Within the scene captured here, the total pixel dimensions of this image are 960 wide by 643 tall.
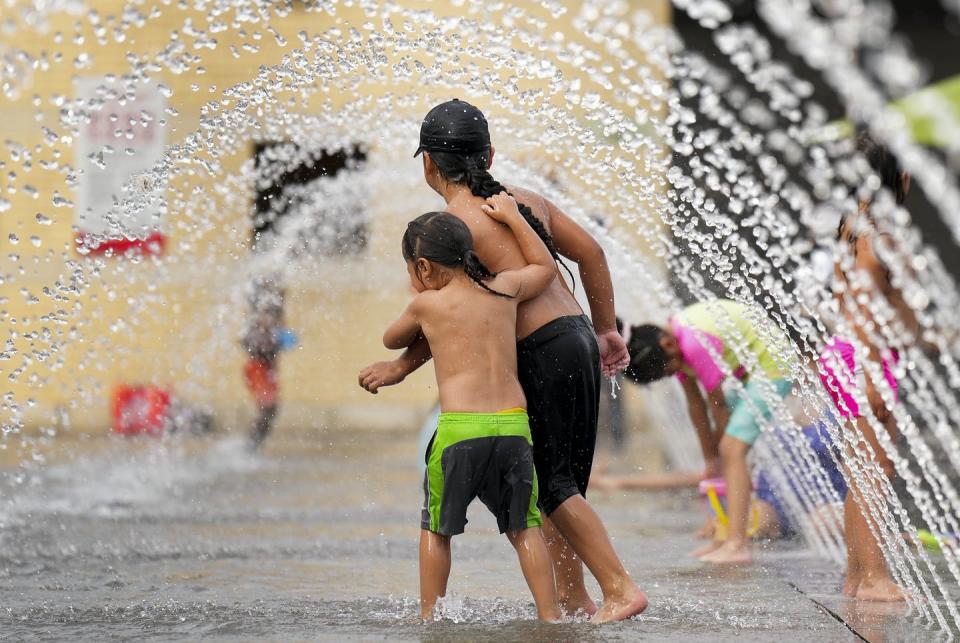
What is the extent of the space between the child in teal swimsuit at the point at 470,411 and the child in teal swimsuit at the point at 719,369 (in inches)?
71.3

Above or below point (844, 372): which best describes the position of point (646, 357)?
above

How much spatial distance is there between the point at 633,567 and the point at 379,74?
7.33ft

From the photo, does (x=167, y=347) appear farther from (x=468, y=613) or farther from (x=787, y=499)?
(x=468, y=613)

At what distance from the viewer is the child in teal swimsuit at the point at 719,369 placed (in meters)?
5.16

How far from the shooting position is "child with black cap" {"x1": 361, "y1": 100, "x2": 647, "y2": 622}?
3.50 m

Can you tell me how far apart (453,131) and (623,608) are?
133cm

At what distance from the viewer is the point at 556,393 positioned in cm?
359

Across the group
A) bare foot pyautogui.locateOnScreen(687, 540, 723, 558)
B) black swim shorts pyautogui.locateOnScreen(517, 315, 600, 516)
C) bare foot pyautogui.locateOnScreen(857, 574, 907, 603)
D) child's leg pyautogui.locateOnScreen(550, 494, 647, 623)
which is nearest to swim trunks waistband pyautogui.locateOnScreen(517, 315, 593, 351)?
black swim shorts pyautogui.locateOnScreen(517, 315, 600, 516)

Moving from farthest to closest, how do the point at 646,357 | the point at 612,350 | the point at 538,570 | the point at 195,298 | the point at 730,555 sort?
the point at 195,298 < the point at 646,357 < the point at 730,555 < the point at 612,350 < the point at 538,570

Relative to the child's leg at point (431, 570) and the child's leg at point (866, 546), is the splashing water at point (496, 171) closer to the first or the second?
the child's leg at point (866, 546)

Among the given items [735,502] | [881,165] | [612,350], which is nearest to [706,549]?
[735,502]

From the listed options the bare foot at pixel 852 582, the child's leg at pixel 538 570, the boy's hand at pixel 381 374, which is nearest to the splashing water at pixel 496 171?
the bare foot at pixel 852 582

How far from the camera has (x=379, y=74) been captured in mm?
5488

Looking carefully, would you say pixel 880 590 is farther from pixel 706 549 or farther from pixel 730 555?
pixel 706 549
